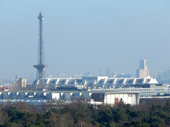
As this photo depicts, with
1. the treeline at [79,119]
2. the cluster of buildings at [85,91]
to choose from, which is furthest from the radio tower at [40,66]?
the treeline at [79,119]

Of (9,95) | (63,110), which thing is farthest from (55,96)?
(63,110)

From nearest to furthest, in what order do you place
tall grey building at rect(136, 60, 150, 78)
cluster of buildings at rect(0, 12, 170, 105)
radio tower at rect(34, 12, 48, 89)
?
cluster of buildings at rect(0, 12, 170, 105) → radio tower at rect(34, 12, 48, 89) → tall grey building at rect(136, 60, 150, 78)

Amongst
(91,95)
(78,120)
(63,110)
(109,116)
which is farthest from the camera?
(91,95)

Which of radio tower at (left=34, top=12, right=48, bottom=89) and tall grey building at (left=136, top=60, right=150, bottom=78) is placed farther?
tall grey building at (left=136, top=60, right=150, bottom=78)

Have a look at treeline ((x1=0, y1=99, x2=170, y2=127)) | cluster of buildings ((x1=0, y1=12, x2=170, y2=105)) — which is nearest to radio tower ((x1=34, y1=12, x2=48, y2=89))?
cluster of buildings ((x1=0, y1=12, x2=170, y2=105))

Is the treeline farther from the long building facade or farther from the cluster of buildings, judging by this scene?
the long building facade

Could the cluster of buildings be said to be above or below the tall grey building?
below

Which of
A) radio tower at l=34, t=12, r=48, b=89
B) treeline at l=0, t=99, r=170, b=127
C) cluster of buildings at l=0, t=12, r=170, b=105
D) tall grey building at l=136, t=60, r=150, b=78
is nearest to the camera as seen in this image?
treeline at l=0, t=99, r=170, b=127

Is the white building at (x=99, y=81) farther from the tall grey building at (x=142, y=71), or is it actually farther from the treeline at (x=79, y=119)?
the tall grey building at (x=142, y=71)

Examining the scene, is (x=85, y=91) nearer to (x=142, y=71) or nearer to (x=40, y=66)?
(x=40, y=66)

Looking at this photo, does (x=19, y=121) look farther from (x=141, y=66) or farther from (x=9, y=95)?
(x=141, y=66)

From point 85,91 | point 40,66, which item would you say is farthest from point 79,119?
point 40,66
